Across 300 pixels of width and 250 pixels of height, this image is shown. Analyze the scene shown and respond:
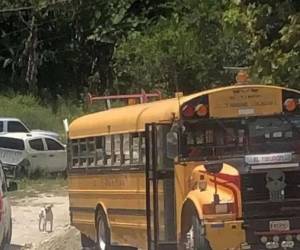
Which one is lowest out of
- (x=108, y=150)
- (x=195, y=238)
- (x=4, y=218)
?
(x=195, y=238)

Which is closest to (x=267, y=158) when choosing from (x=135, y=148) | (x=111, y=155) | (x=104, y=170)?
(x=135, y=148)

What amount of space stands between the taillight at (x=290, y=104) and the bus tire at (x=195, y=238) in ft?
6.43

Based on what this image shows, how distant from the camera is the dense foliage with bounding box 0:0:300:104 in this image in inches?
635

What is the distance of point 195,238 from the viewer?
11.6m

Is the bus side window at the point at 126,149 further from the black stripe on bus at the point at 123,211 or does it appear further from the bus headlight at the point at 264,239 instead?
the bus headlight at the point at 264,239

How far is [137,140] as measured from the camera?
Answer: 1423 cm

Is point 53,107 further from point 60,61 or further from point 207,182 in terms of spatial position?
point 207,182

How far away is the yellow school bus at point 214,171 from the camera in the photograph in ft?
37.2

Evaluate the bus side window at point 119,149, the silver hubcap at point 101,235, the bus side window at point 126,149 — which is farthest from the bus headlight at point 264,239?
the silver hubcap at point 101,235

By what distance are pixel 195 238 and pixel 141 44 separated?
23.7 meters

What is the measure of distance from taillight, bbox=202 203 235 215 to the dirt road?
7.38 metres

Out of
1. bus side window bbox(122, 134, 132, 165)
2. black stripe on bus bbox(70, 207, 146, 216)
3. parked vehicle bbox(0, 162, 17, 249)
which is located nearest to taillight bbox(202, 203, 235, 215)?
black stripe on bus bbox(70, 207, 146, 216)

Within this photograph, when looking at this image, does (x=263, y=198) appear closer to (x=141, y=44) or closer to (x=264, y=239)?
(x=264, y=239)

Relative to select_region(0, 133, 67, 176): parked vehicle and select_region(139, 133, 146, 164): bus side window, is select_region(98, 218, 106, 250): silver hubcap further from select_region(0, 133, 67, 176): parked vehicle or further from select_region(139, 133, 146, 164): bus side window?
select_region(0, 133, 67, 176): parked vehicle
